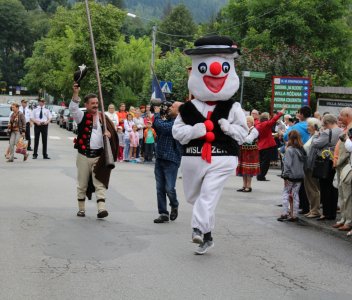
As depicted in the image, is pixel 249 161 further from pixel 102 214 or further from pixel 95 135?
pixel 102 214

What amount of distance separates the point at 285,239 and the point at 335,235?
943 mm

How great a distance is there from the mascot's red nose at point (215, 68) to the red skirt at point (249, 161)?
276 inches

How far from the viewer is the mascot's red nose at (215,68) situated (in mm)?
8586

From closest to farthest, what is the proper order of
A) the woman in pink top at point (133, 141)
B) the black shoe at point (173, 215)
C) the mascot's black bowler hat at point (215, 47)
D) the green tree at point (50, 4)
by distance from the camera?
the mascot's black bowler hat at point (215, 47)
the black shoe at point (173, 215)
the woman in pink top at point (133, 141)
the green tree at point (50, 4)

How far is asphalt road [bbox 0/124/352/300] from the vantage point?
21.8 feet

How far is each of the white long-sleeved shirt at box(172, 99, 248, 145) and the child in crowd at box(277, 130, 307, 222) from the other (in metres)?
3.07

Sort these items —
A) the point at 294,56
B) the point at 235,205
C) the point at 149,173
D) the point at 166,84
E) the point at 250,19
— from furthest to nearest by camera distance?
1. the point at 250,19
2. the point at 294,56
3. the point at 166,84
4. the point at 149,173
5. the point at 235,205

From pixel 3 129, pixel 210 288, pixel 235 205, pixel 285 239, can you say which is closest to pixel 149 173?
pixel 235 205

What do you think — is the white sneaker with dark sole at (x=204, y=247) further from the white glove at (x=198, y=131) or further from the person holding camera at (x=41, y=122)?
the person holding camera at (x=41, y=122)

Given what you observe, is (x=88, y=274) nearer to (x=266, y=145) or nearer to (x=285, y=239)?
(x=285, y=239)

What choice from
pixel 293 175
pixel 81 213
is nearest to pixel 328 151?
pixel 293 175

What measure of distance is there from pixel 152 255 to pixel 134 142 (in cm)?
1560

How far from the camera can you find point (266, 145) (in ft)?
58.3

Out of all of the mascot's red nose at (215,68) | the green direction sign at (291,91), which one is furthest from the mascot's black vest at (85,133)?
the green direction sign at (291,91)
